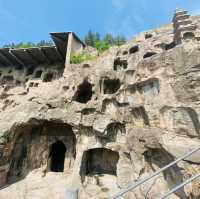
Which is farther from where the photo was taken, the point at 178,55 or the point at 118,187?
the point at 118,187

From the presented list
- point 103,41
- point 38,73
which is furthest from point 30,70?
point 103,41

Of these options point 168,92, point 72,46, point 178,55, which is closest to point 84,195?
point 168,92

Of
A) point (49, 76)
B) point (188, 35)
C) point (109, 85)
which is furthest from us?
point (49, 76)

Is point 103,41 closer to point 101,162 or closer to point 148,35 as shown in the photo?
point 148,35

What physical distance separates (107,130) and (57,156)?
5.66 m

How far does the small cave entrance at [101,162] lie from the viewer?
12430 millimetres

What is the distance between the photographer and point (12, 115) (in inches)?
479

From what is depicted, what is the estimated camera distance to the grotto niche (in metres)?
12.1

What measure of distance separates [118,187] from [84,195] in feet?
6.40

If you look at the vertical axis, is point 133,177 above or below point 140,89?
below

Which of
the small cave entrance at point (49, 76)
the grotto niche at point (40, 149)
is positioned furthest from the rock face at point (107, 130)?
the small cave entrance at point (49, 76)

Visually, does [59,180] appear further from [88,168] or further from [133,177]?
[133,177]

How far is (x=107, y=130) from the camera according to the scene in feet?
37.4

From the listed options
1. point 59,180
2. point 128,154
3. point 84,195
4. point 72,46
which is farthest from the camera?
point 72,46
